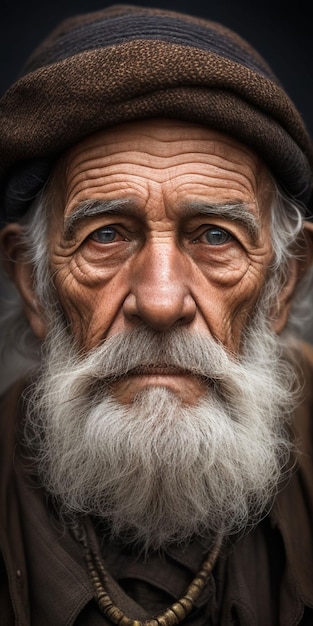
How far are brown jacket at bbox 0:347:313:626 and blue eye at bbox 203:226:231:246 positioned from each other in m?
0.84

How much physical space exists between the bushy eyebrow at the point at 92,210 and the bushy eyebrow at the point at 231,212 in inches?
7.4

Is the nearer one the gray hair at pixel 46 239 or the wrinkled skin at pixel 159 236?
the wrinkled skin at pixel 159 236

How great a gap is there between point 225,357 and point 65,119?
908mm

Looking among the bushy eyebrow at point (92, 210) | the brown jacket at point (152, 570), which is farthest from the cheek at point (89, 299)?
the brown jacket at point (152, 570)

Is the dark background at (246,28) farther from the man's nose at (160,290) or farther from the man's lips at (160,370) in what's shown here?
the man's lips at (160,370)

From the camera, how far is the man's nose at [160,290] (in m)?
2.12

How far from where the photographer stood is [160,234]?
7.45ft

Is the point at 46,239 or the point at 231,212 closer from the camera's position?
the point at 231,212

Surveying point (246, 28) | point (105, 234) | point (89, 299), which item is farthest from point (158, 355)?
point (246, 28)

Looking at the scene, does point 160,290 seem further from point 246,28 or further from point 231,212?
point 246,28

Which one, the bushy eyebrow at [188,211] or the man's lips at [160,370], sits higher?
the bushy eyebrow at [188,211]

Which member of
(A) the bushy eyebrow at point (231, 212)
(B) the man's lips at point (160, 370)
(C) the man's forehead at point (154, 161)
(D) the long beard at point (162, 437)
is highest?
(C) the man's forehead at point (154, 161)

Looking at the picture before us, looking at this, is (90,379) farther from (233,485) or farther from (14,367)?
(14,367)

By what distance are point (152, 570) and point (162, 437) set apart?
50 centimetres
